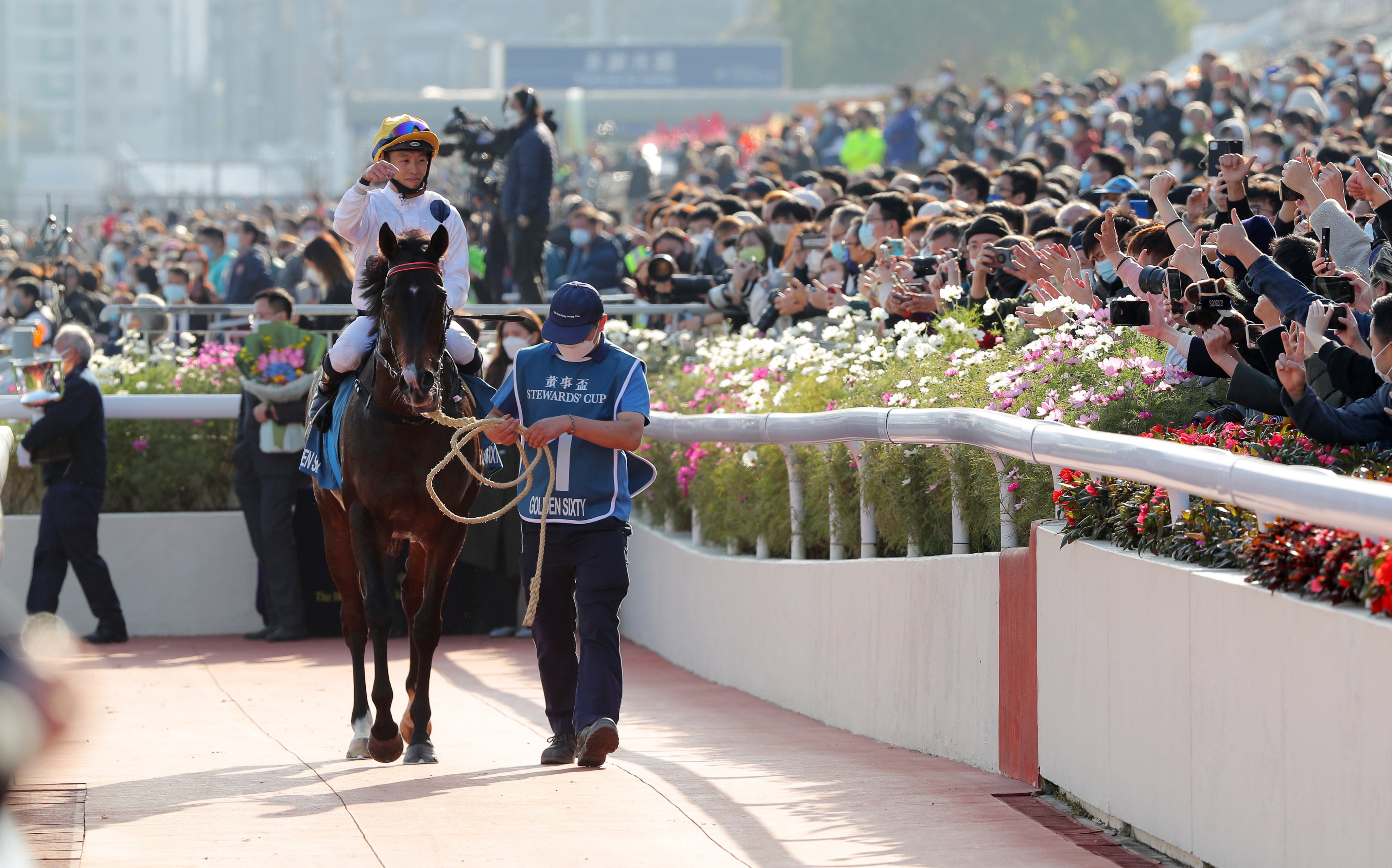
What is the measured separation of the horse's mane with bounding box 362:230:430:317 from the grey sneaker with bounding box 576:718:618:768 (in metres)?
1.88

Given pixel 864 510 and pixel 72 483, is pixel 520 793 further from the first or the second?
pixel 72 483

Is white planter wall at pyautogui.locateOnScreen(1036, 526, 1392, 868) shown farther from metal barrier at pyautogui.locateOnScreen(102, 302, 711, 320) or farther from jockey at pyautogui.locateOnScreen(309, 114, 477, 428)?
metal barrier at pyautogui.locateOnScreen(102, 302, 711, 320)

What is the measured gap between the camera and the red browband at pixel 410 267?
7.70 metres

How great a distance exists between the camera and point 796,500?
9.54 metres

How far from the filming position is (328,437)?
8.58 meters

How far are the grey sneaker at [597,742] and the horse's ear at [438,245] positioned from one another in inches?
77.2

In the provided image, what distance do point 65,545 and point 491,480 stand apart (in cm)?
575

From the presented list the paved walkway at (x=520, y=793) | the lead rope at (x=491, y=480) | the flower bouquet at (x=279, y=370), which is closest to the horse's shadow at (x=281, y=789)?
the paved walkway at (x=520, y=793)

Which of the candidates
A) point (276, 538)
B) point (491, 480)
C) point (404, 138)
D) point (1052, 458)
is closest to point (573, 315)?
point (491, 480)

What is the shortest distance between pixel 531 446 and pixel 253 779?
5.50ft

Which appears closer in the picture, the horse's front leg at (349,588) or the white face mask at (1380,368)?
the white face mask at (1380,368)

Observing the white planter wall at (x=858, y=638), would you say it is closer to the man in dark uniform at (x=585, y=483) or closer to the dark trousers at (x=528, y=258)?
the man in dark uniform at (x=585, y=483)

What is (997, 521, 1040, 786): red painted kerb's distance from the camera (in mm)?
6898

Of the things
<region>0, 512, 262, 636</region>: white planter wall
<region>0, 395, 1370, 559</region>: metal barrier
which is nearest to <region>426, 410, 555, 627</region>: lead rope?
<region>0, 395, 1370, 559</region>: metal barrier
